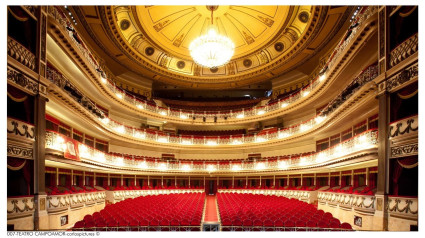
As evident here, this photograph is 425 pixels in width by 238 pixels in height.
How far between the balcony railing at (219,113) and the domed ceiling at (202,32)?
2191 mm

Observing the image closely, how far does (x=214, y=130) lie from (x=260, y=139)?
19.0 ft

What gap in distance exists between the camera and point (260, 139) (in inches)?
705

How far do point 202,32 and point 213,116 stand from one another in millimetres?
6276

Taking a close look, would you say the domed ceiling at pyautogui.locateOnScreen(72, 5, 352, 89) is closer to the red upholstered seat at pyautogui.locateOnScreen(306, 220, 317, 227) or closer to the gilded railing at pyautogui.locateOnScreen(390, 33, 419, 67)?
the gilded railing at pyautogui.locateOnScreen(390, 33, 419, 67)

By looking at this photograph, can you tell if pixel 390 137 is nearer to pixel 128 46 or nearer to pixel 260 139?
pixel 260 139

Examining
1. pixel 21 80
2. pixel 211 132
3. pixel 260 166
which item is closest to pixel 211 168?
pixel 260 166

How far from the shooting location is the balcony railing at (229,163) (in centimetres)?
785

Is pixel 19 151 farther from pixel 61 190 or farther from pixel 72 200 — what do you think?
pixel 61 190

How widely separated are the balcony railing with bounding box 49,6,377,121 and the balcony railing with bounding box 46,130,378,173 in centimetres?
349

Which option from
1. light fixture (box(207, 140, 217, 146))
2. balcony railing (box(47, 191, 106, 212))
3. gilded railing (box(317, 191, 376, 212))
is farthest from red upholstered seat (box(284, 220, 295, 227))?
light fixture (box(207, 140, 217, 146))

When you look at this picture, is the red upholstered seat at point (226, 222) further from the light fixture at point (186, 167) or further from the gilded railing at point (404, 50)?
the light fixture at point (186, 167)

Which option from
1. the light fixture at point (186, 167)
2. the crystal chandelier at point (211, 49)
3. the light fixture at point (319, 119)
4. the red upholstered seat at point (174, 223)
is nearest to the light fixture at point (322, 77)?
the light fixture at point (319, 119)
